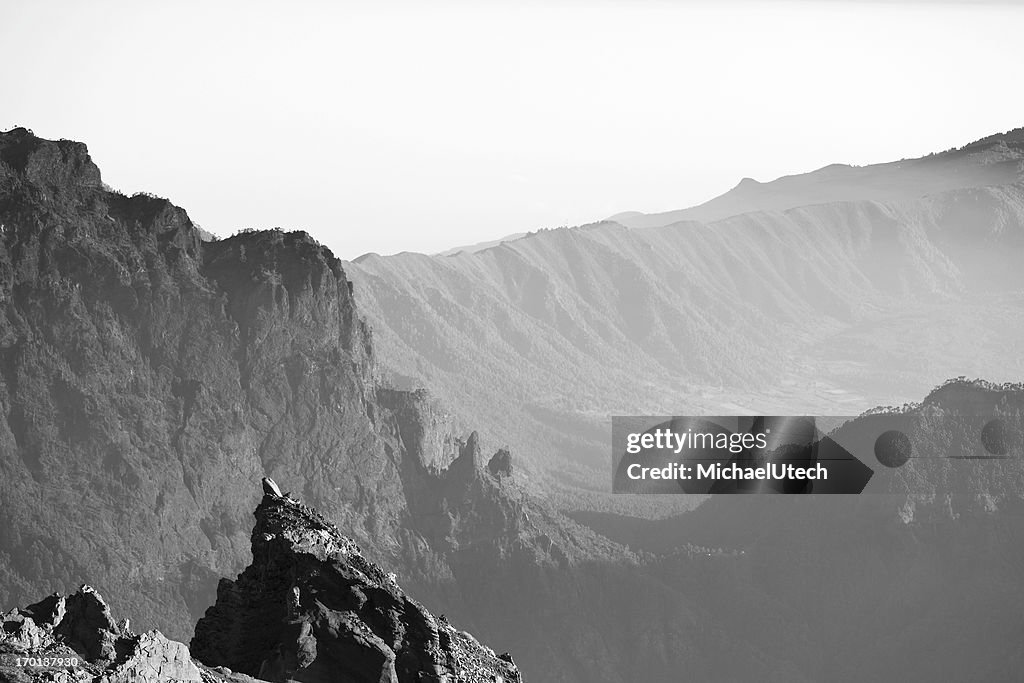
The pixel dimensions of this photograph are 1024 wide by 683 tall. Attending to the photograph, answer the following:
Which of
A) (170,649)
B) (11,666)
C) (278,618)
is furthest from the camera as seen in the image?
(278,618)

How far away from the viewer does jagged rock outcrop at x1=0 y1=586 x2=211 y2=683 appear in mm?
52969

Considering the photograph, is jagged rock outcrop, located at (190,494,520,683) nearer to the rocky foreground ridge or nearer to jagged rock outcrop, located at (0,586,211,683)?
the rocky foreground ridge

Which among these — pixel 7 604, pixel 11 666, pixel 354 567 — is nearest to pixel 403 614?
pixel 354 567

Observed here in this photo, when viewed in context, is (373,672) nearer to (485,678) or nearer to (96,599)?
(485,678)

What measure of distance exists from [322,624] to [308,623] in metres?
0.64

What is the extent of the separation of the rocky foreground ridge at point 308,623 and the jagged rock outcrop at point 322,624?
4 cm

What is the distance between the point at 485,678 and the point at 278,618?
318 inches

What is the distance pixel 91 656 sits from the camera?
5912 centimetres

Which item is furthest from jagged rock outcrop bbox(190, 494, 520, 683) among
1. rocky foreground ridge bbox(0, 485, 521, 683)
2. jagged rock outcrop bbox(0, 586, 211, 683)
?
jagged rock outcrop bbox(0, 586, 211, 683)

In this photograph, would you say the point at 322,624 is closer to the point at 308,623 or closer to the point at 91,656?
the point at 308,623

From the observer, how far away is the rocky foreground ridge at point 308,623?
65.9 metres

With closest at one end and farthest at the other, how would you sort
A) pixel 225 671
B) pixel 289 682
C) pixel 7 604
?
pixel 225 671 → pixel 289 682 → pixel 7 604

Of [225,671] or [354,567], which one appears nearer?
[225,671]

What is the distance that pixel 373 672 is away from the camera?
6569cm
